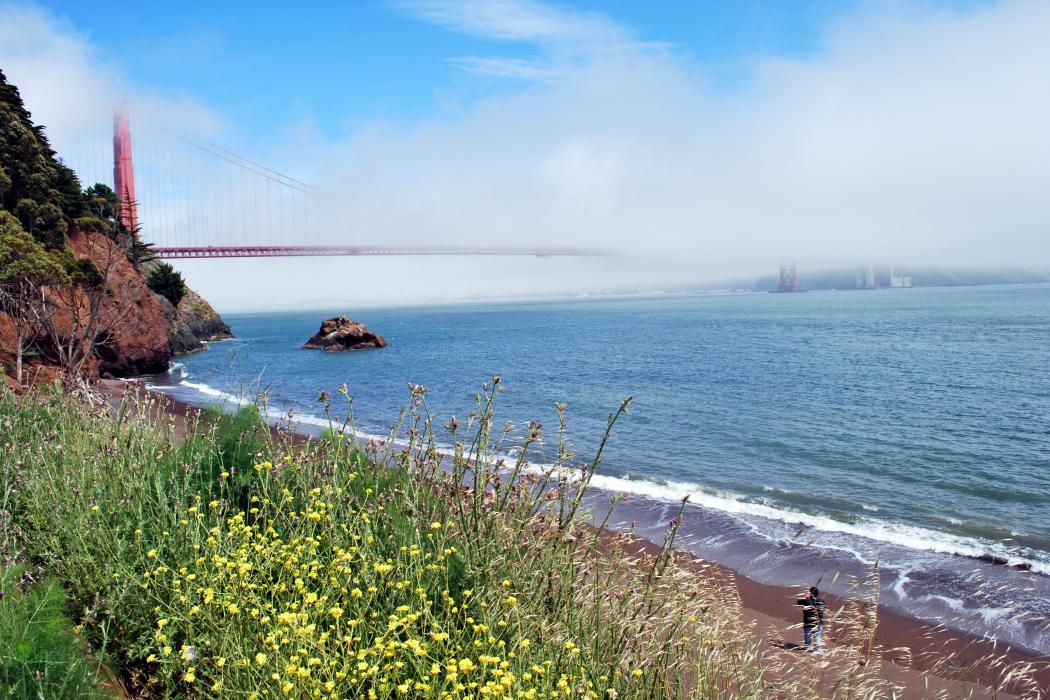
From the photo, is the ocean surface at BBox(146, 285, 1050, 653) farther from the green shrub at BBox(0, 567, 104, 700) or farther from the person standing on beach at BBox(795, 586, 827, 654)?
the green shrub at BBox(0, 567, 104, 700)

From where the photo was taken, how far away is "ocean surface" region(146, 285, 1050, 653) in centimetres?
1106

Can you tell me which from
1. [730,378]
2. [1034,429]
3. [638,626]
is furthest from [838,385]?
[638,626]

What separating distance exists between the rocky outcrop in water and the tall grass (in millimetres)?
54282

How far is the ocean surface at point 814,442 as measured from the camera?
11062mm

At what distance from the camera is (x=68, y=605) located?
395 centimetres

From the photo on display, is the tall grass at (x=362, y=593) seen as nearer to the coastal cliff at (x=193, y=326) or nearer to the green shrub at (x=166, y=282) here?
the coastal cliff at (x=193, y=326)

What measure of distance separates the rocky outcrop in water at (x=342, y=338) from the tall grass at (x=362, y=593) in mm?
54282

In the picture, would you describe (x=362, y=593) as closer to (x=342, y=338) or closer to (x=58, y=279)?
(x=58, y=279)

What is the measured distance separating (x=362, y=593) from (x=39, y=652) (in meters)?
1.38

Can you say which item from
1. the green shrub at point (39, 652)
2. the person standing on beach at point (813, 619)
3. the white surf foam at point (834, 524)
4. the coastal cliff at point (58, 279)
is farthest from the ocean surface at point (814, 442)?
the coastal cliff at point (58, 279)

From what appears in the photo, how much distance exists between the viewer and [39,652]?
9.71 ft

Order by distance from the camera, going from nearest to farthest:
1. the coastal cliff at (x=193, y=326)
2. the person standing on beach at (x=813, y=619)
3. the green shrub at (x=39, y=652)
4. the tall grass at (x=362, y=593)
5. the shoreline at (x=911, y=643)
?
the green shrub at (x=39, y=652) < the tall grass at (x=362, y=593) < the person standing on beach at (x=813, y=619) < the shoreline at (x=911, y=643) < the coastal cliff at (x=193, y=326)

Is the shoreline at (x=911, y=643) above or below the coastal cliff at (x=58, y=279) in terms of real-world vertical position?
below

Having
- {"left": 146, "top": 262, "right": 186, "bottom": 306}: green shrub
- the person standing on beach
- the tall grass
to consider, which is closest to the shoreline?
the person standing on beach
